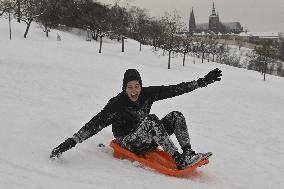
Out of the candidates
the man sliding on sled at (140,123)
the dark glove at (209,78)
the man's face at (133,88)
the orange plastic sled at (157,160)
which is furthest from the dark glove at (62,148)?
the dark glove at (209,78)

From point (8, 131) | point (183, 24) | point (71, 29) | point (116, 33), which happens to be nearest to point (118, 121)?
point (8, 131)

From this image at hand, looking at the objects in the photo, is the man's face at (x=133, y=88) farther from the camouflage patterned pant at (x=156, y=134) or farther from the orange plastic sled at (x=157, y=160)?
the orange plastic sled at (x=157, y=160)

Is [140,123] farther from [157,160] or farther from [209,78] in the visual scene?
[209,78]

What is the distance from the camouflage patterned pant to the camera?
504cm

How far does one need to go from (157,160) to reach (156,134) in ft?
1.51

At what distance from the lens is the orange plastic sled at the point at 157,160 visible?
4.93m

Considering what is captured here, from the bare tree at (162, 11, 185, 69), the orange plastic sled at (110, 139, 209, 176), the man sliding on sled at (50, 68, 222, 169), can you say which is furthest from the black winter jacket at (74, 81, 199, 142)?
the bare tree at (162, 11, 185, 69)

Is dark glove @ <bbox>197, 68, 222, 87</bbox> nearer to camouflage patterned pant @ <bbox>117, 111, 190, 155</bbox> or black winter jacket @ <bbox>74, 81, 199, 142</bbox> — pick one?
black winter jacket @ <bbox>74, 81, 199, 142</bbox>

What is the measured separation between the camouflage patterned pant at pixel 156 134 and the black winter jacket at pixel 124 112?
155 millimetres

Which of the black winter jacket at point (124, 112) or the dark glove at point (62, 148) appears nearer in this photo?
the dark glove at point (62, 148)

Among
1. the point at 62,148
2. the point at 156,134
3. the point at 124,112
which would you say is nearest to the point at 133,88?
the point at 124,112

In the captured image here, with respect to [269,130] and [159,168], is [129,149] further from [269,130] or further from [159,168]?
[269,130]

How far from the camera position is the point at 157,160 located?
5340 mm

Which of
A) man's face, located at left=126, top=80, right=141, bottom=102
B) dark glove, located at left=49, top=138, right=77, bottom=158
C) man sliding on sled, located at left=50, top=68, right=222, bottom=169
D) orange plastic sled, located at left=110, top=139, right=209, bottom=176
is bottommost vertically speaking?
orange plastic sled, located at left=110, top=139, right=209, bottom=176
